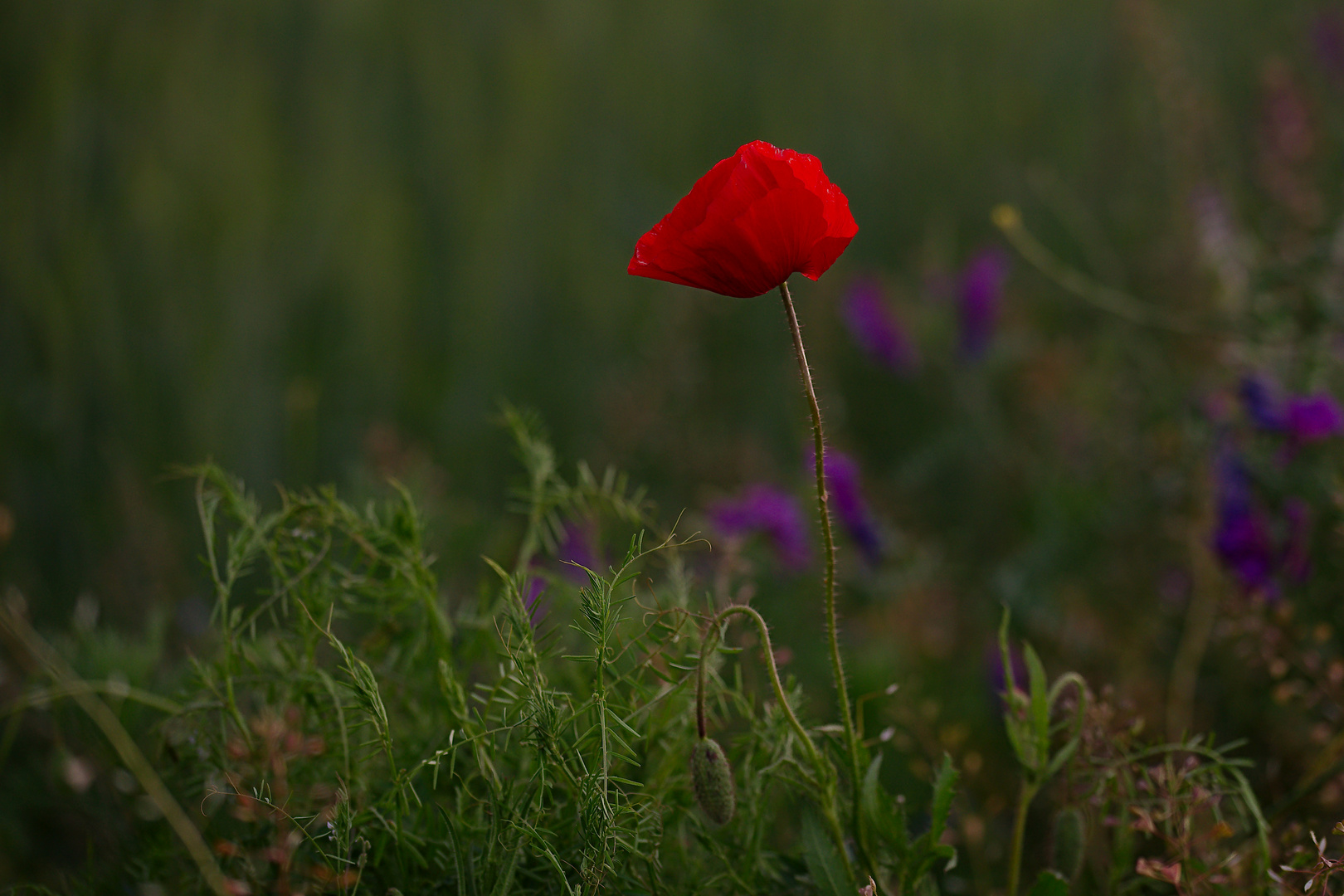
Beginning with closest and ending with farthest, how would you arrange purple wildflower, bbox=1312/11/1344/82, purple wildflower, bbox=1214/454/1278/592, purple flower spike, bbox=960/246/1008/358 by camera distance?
purple wildflower, bbox=1214/454/1278/592
purple flower spike, bbox=960/246/1008/358
purple wildflower, bbox=1312/11/1344/82

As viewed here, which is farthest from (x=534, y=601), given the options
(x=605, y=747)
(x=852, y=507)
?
(x=852, y=507)

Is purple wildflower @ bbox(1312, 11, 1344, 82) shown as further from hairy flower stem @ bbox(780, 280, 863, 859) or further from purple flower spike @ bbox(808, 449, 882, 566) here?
hairy flower stem @ bbox(780, 280, 863, 859)

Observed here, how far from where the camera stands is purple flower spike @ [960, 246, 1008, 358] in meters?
1.15

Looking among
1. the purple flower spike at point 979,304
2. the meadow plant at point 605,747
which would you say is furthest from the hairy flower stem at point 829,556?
the purple flower spike at point 979,304

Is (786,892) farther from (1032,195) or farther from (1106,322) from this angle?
(1032,195)

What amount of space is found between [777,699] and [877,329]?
0.92m

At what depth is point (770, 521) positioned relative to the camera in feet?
2.96

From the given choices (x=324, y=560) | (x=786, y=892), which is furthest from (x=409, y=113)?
(x=786, y=892)

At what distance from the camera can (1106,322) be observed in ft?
4.36

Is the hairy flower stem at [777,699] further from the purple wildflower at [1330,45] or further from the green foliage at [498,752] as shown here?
the purple wildflower at [1330,45]

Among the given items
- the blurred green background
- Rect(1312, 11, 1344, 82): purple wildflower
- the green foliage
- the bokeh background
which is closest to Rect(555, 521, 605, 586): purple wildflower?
the bokeh background

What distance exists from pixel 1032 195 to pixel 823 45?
494mm

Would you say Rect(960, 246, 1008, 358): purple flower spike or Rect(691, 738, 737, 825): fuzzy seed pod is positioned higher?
Rect(691, 738, 737, 825): fuzzy seed pod

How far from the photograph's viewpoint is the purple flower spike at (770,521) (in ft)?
2.92
